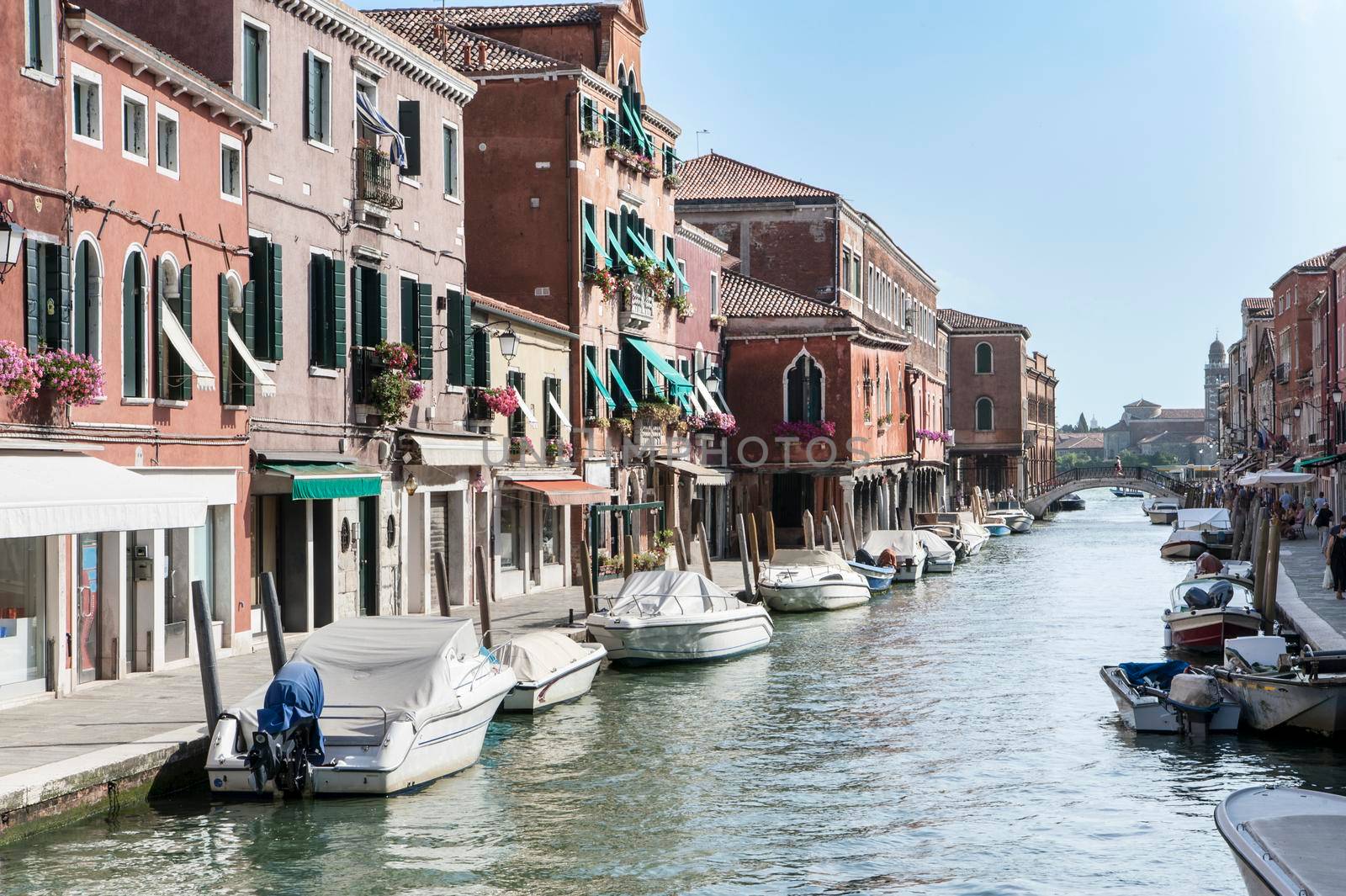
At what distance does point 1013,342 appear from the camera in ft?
279

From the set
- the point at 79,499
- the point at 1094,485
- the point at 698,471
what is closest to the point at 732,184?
the point at 698,471

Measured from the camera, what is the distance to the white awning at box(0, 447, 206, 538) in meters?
12.7

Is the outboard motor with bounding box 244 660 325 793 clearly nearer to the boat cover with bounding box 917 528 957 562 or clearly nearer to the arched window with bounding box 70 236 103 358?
the arched window with bounding box 70 236 103 358

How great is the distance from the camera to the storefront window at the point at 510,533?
89.8ft

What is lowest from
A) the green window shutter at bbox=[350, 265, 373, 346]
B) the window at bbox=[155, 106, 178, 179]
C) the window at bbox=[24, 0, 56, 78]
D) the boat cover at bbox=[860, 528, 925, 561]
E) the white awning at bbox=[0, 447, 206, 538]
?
the boat cover at bbox=[860, 528, 925, 561]

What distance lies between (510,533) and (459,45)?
29.6ft

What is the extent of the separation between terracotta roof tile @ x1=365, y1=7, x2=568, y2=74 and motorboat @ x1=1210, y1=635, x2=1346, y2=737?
16933 millimetres

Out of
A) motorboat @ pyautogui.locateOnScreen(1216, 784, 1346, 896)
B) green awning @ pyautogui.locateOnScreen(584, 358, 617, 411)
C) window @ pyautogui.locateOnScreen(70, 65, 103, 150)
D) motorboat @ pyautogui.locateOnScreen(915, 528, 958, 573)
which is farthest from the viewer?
motorboat @ pyautogui.locateOnScreen(915, 528, 958, 573)

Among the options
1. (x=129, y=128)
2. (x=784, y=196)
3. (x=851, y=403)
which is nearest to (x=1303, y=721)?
(x=129, y=128)

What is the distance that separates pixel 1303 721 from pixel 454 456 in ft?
39.6

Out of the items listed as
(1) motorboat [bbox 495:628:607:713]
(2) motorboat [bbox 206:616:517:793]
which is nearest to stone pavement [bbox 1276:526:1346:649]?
(1) motorboat [bbox 495:628:607:713]

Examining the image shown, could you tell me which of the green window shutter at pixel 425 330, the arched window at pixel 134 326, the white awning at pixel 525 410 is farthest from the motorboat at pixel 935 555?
the arched window at pixel 134 326

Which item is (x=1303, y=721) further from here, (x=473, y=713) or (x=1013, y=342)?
(x=1013, y=342)

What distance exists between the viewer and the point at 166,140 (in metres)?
17.1
